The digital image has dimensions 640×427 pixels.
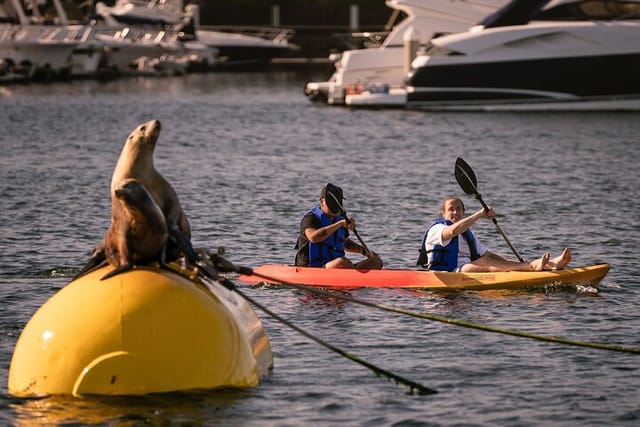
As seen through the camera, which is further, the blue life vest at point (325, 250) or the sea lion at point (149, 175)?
the blue life vest at point (325, 250)

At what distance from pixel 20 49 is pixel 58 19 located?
6.36 meters

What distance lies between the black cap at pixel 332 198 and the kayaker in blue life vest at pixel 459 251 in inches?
41.8

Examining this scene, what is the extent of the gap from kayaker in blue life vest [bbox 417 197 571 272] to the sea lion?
5.94 m

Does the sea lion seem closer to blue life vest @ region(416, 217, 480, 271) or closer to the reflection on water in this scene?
the reflection on water

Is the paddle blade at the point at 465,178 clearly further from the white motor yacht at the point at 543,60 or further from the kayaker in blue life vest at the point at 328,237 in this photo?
the white motor yacht at the point at 543,60

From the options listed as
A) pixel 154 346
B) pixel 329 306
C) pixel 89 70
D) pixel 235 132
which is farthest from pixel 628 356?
pixel 89 70

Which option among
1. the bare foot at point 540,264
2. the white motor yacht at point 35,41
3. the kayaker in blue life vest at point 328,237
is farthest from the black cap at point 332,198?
the white motor yacht at point 35,41

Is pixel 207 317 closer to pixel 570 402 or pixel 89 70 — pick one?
pixel 570 402

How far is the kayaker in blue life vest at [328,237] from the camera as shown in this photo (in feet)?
61.2

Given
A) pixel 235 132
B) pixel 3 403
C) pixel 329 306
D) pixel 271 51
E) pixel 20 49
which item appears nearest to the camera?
pixel 3 403

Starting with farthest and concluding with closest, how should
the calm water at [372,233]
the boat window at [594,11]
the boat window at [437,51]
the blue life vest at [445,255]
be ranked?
the boat window at [437,51] < the boat window at [594,11] < the blue life vest at [445,255] < the calm water at [372,233]

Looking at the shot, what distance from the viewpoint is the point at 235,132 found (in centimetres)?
4831

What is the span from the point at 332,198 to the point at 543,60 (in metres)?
31.4

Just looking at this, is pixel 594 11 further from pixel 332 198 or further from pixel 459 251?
pixel 332 198
